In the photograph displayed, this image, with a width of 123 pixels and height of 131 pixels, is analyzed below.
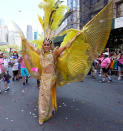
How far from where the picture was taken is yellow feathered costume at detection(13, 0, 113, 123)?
8.75ft

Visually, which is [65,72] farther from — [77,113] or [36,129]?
[36,129]

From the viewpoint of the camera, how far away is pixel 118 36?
12.0 metres

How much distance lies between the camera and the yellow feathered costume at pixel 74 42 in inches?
105

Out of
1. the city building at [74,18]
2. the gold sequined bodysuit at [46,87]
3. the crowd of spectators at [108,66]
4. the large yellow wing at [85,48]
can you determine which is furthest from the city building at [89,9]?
the gold sequined bodysuit at [46,87]

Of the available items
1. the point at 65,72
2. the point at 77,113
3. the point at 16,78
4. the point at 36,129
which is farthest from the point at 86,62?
the point at 16,78

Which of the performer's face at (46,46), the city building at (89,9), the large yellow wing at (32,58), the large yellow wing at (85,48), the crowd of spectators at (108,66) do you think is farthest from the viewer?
the city building at (89,9)

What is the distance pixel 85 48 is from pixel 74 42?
307 millimetres

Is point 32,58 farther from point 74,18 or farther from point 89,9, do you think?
point 74,18

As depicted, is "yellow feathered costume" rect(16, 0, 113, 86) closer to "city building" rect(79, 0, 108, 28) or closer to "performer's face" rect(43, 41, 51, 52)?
"performer's face" rect(43, 41, 51, 52)

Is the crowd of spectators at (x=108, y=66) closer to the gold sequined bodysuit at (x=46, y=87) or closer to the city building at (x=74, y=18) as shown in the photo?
the city building at (x=74, y=18)

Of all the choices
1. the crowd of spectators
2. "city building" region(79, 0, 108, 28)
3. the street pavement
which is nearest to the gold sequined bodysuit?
the street pavement

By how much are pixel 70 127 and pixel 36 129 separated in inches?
25.9

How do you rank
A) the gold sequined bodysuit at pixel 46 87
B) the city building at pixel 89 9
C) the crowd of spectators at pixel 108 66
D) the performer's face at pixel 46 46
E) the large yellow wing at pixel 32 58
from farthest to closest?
the city building at pixel 89 9 < the crowd of spectators at pixel 108 66 < the large yellow wing at pixel 32 58 < the performer's face at pixel 46 46 < the gold sequined bodysuit at pixel 46 87

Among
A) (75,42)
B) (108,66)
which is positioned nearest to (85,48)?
Answer: (75,42)
